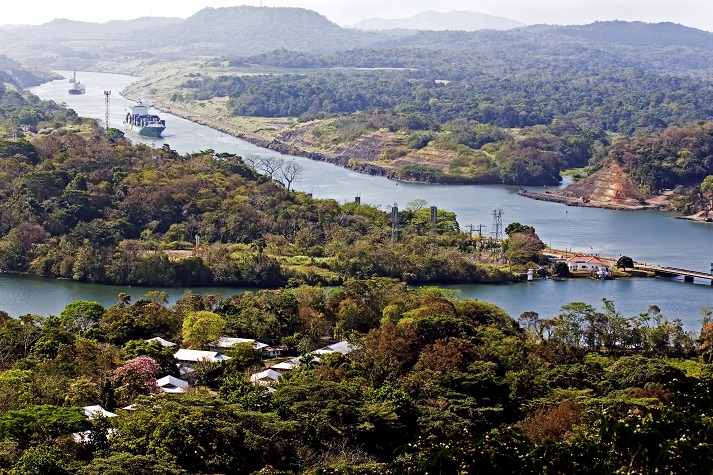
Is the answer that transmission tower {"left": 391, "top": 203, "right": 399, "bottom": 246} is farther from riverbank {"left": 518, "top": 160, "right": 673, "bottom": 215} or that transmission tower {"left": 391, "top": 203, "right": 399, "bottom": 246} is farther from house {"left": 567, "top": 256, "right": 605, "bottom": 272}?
riverbank {"left": 518, "top": 160, "right": 673, "bottom": 215}

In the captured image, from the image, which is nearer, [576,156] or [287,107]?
[576,156]

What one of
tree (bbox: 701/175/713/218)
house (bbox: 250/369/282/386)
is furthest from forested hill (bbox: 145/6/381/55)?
house (bbox: 250/369/282/386)

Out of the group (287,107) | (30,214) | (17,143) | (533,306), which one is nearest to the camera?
(533,306)

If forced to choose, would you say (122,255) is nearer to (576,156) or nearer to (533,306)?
(533,306)

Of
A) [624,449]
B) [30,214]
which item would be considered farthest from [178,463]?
A: [30,214]

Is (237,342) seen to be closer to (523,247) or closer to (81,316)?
(81,316)

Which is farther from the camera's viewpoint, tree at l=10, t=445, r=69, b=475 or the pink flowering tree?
the pink flowering tree

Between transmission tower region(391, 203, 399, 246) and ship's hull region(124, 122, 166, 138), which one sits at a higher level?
ship's hull region(124, 122, 166, 138)
